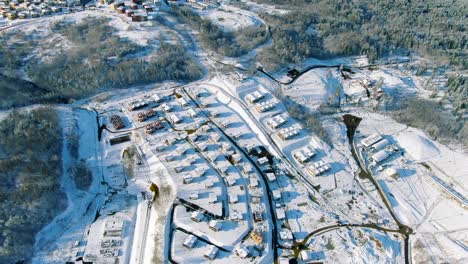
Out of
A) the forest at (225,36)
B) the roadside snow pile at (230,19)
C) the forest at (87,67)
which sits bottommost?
the forest at (87,67)

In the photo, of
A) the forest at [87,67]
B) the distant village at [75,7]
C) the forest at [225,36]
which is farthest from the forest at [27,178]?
the distant village at [75,7]

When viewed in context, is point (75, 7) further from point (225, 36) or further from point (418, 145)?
point (418, 145)

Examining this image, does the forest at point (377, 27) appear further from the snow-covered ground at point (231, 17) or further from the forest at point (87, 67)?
the forest at point (87, 67)

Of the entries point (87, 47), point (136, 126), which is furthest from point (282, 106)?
point (87, 47)

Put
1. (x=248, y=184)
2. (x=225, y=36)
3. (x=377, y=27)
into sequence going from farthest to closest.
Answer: (x=377, y=27) → (x=225, y=36) → (x=248, y=184)

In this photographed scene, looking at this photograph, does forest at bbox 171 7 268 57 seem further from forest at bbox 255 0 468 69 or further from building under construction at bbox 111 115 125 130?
building under construction at bbox 111 115 125 130

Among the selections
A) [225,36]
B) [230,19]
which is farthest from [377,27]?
[225,36]

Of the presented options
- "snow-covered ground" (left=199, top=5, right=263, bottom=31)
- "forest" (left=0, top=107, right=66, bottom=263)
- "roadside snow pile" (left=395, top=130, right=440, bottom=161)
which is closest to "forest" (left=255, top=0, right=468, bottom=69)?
"snow-covered ground" (left=199, top=5, right=263, bottom=31)
